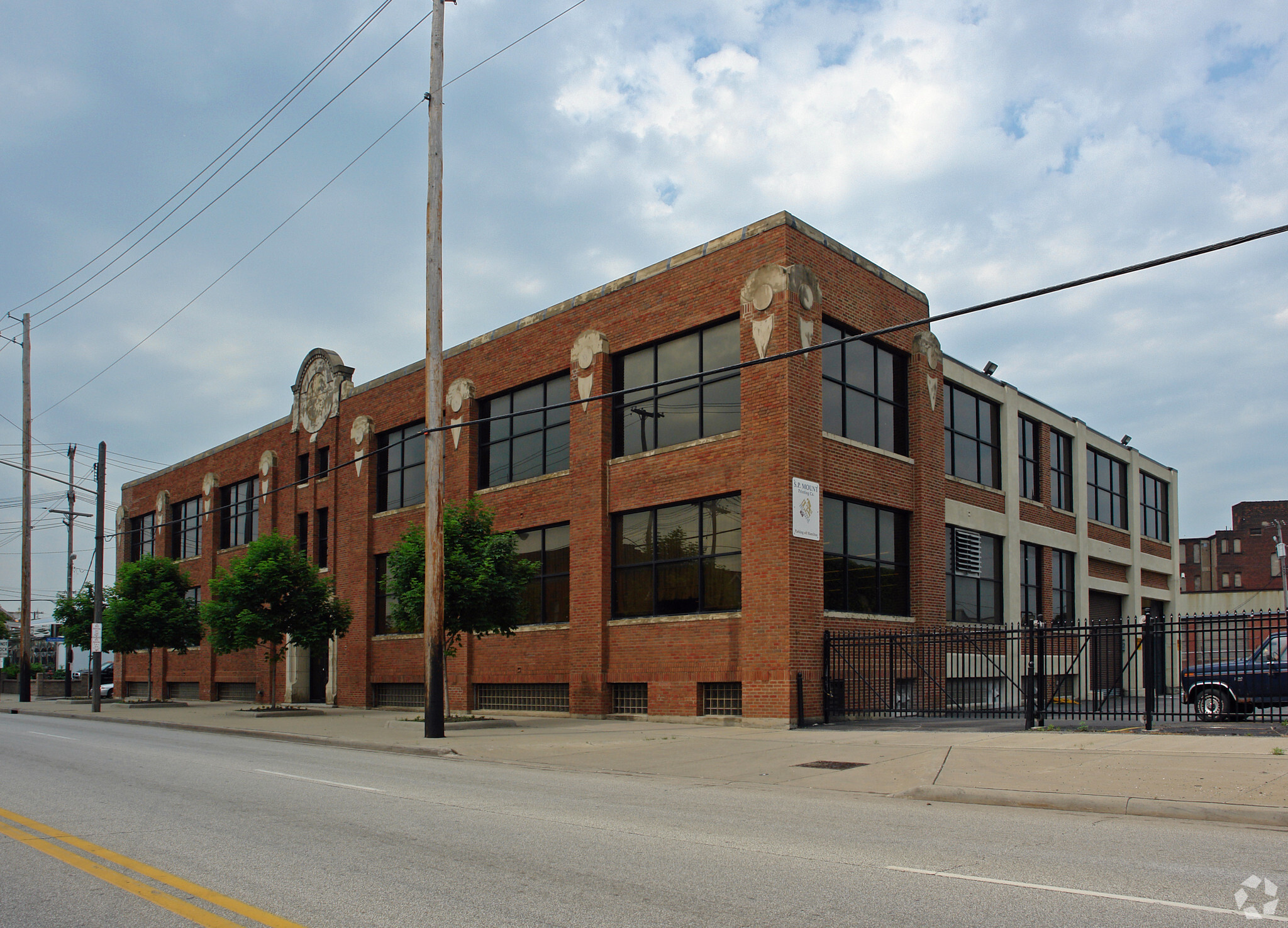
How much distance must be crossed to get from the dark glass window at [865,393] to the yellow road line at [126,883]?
16260 mm

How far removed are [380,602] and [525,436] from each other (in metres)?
8.80

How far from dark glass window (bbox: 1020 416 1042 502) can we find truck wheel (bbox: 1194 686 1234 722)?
1146cm

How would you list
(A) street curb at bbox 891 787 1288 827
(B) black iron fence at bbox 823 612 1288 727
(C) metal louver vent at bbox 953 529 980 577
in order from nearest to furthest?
(A) street curb at bbox 891 787 1288 827 → (B) black iron fence at bbox 823 612 1288 727 → (C) metal louver vent at bbox 953 529 980 577

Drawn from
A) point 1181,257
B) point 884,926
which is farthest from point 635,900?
point 1181,257

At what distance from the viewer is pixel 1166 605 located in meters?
39.9

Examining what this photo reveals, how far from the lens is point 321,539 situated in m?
36.4

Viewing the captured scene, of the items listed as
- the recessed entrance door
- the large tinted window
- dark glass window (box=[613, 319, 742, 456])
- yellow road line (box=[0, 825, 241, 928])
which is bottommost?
the recessed entrance door

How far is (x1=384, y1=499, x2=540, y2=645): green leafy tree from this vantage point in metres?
22.8

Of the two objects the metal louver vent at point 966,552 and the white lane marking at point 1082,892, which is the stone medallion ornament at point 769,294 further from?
the white lane marking at point 1082,892

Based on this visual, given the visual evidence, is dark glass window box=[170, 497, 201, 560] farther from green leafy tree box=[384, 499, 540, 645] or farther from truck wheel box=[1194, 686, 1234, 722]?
truck wheel box=[1194, 686, 1234, 722]

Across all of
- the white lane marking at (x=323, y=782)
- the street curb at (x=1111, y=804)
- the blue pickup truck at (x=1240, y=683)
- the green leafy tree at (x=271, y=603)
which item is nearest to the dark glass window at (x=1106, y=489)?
the blue pickup truck at (x=1240, y=683)

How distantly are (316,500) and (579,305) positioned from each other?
1515cm

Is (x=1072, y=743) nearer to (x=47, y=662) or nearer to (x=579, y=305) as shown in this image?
(x=579, y=305)

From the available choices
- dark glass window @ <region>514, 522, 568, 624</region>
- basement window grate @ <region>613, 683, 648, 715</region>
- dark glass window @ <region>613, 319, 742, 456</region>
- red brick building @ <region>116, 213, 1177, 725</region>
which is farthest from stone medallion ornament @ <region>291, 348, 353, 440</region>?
basement window grate @ <region>613, 683, 648, 715</region>
